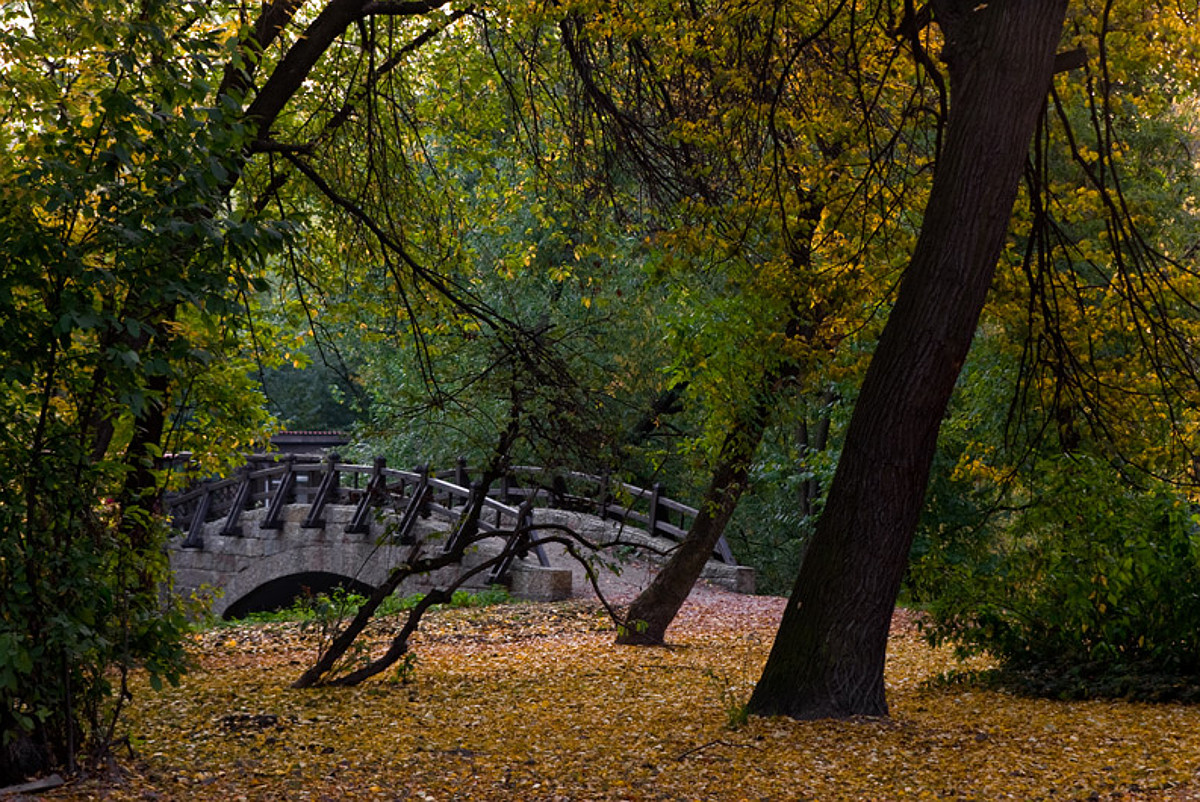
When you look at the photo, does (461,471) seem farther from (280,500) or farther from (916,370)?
(916,370)

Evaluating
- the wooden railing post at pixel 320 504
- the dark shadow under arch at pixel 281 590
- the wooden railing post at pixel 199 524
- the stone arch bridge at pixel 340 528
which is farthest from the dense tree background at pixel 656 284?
the wooden railing post at pixel 199 524

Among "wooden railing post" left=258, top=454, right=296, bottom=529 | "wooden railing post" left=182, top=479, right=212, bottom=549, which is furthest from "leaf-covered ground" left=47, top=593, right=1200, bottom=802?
"wooden railing post" left=182, top=479, right=212, bottom=549

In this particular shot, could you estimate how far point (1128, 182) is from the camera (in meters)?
13.2

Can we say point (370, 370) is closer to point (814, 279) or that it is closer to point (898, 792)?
point (814, 279)

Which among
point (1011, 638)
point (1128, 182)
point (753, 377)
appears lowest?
point (1011, 638)

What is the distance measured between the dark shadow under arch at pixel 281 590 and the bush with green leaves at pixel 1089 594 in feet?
45.9

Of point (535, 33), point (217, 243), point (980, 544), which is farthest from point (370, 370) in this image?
point (217, 243)

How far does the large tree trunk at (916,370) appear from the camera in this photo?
5.88m

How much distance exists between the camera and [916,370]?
19.5 feet

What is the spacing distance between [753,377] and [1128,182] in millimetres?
6887

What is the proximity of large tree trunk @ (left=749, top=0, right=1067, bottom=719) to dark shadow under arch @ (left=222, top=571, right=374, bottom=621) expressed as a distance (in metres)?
14.4

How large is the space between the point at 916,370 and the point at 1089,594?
1.86 meters

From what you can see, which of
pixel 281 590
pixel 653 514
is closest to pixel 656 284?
pixel 653 514

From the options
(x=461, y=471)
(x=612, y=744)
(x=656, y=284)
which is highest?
(x=656, y=284)
